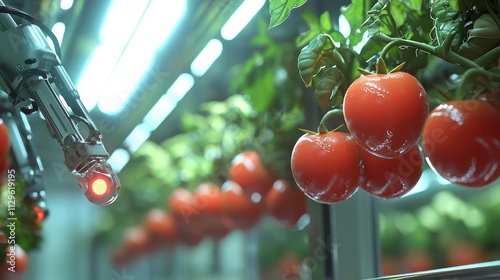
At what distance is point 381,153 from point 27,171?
461mm

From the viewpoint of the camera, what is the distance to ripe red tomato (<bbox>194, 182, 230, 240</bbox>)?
155 cm

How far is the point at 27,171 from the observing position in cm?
87

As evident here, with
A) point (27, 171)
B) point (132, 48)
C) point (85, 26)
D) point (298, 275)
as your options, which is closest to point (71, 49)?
point (85, 26)

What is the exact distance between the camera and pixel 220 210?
1555 millimetres

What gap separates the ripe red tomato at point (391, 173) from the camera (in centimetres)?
68

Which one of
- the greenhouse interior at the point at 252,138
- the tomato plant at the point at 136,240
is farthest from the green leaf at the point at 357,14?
the tomato plant at the point at 136,240

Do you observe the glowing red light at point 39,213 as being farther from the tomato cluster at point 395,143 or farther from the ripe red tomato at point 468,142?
the ripe red tomato at point 468,142

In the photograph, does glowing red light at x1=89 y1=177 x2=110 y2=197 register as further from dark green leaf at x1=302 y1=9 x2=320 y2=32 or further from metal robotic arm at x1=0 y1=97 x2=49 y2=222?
dark green leaf at x1=302 y1=9 x2=320 y2=32

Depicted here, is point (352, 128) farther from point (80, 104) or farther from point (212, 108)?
point (212, 108)

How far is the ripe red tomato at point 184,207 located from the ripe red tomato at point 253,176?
388 millimetres

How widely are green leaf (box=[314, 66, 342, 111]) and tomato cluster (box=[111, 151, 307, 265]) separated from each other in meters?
0.46

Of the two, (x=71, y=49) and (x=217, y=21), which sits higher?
(x=71, y=49)

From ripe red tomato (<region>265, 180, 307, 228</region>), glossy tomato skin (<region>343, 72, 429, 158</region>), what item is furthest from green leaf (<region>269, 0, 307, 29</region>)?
ripe red tomato (<region>265, 180, 307, 228</region>)

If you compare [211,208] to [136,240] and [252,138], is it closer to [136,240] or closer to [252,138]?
[252,138]
